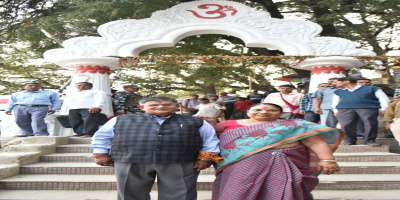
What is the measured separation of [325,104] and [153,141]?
5.12 meters

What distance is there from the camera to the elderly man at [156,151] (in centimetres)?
261

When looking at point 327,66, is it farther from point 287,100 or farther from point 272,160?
point 272,160

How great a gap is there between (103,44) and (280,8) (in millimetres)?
6825

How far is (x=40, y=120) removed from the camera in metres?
6.56

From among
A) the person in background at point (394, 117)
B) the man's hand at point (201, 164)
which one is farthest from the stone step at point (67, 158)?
the person in background at point (394, 117)

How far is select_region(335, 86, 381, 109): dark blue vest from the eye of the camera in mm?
5719

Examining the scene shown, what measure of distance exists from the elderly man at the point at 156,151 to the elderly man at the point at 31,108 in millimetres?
4532

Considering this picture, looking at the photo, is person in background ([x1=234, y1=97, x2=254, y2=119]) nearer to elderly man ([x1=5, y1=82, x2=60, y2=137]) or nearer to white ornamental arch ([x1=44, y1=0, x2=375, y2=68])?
white ornamental arch ([x1=44, y1=0, x2=375, y2=68])

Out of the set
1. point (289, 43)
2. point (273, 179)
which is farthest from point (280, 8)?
point (273, 179)

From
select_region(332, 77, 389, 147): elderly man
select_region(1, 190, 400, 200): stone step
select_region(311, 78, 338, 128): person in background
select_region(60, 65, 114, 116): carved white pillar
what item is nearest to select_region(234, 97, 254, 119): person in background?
select_region(311, 78, 338, 128): person in background

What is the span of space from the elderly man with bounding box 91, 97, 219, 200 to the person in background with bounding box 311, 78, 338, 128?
466 cm

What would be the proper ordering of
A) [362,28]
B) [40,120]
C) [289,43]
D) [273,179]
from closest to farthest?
[273,179] < [40,120] < [289,43] < [362,28]

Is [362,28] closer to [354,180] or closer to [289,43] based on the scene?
[289,43]

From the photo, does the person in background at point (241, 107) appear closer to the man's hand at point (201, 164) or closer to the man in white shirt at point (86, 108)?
the man in white shirt at point (86, 108)
